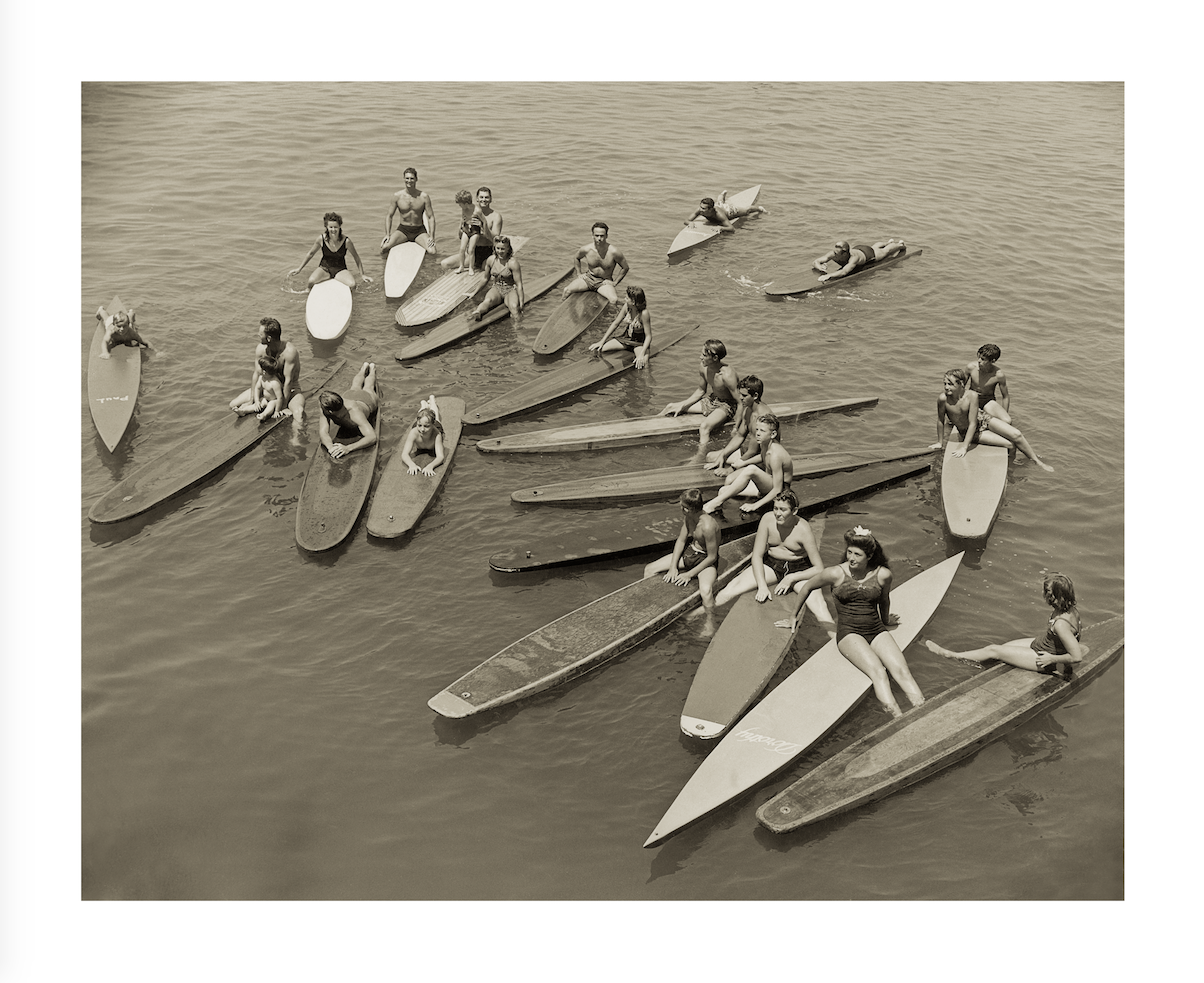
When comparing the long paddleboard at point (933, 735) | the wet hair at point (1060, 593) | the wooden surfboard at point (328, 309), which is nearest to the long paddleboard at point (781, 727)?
the long paddleboard at point (933, 735)

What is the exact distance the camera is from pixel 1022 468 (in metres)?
11.0

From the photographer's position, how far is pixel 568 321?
1364 cm

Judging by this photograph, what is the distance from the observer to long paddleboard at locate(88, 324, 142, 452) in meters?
11.1

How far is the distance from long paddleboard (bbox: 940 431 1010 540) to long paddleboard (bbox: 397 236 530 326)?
6.55 metres

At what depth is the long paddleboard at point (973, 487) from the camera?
1002cm

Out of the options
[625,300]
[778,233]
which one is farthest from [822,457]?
[778,233]

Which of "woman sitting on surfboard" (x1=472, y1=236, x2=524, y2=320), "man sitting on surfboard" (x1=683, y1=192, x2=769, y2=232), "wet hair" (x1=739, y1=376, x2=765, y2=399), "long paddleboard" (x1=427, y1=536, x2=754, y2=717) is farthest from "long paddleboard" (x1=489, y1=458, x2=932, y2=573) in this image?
"man sitting on surfboard" (x1=683, y1=192, x2=769, y2=232)

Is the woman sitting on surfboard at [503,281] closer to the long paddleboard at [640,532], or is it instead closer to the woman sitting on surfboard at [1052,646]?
the long paddleboard at [640,532]

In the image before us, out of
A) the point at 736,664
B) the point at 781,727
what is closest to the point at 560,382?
the point at 736,664

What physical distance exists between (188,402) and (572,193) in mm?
7500

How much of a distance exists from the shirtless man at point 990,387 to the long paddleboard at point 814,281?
4028 millimetres

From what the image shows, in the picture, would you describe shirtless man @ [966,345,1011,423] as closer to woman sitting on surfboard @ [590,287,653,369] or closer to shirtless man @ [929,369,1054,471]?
shirtless man @ [929,369,1054,471]

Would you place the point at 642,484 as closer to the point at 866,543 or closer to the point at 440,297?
the point at 866,543

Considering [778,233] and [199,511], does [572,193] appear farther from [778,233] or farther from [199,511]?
[199,511]
